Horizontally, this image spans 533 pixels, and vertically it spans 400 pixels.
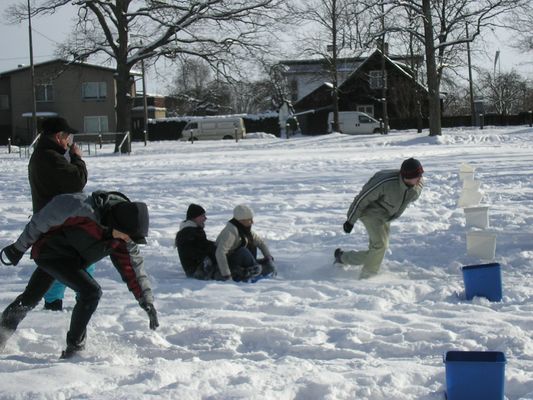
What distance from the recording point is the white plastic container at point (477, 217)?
387 inches

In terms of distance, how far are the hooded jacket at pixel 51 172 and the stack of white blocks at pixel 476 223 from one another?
429cm

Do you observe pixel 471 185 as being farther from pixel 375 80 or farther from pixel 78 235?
pixel 375 80

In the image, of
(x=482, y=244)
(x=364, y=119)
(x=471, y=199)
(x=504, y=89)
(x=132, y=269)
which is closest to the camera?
(x=132, y=269)

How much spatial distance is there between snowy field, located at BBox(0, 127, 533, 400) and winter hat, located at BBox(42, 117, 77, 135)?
1.41 m

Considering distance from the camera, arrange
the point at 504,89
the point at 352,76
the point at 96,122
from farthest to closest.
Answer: the point at 504,89 → the point at 96,122 → the point at 352,76

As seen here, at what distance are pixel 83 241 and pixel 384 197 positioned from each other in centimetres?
367

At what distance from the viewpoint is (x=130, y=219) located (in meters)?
4.80

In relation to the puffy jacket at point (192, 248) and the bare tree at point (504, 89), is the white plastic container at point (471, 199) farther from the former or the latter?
the bare tree at point (504, 89)

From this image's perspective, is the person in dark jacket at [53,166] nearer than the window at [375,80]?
Yes

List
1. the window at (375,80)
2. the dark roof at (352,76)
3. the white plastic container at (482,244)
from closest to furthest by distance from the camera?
the white plastic container at (482,244), the dark roof at (352,76), the window at (375,80)

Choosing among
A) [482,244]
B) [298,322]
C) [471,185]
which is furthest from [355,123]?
[298,322]

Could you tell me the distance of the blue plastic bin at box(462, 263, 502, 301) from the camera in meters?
6.64

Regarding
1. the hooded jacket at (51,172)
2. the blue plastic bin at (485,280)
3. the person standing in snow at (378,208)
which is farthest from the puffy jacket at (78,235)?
the person standing in snow at (378,208)

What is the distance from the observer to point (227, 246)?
769cm
